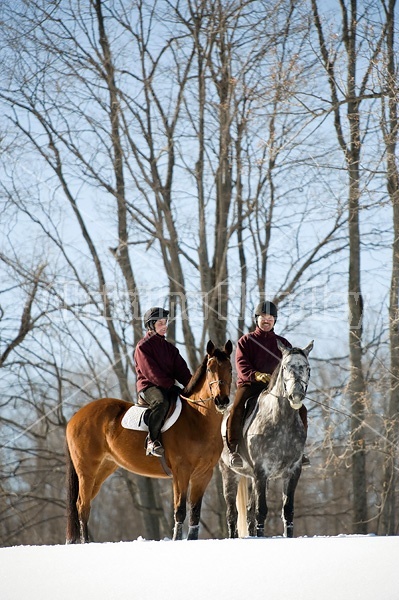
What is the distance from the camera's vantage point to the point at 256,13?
19.4 meters

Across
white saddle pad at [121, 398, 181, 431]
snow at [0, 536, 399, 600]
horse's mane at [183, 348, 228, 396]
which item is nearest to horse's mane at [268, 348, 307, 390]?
horse's mane at [183, 348, 228, 396]

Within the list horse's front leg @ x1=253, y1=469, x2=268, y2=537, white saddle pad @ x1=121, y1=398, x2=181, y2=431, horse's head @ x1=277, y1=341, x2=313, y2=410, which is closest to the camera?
horse's head @ x1=277, y1=341, x2=313, y2=410

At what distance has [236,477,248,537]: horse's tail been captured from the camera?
35.9 ft

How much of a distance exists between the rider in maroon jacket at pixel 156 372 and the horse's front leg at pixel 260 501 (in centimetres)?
137

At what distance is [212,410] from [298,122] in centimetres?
997

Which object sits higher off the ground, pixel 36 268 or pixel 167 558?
pixel 36 268

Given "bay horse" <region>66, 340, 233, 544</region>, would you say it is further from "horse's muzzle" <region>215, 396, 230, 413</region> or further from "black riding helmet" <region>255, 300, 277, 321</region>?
"black riding helmet" <region>255, 300, 277, 321</region>

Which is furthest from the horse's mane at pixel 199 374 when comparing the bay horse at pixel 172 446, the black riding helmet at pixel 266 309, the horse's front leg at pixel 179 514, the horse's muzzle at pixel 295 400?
the horse's front leg at pixel 179 514

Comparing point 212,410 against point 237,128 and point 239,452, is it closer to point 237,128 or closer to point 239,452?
point 239,452

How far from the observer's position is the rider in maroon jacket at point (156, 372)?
1084cm

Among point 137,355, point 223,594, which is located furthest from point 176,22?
point 223,594

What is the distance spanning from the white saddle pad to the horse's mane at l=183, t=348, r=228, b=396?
0.19m

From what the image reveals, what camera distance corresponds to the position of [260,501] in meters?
9.96

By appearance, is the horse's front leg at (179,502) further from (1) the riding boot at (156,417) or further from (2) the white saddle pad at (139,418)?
(2) the white saddle pad at (139,418)
